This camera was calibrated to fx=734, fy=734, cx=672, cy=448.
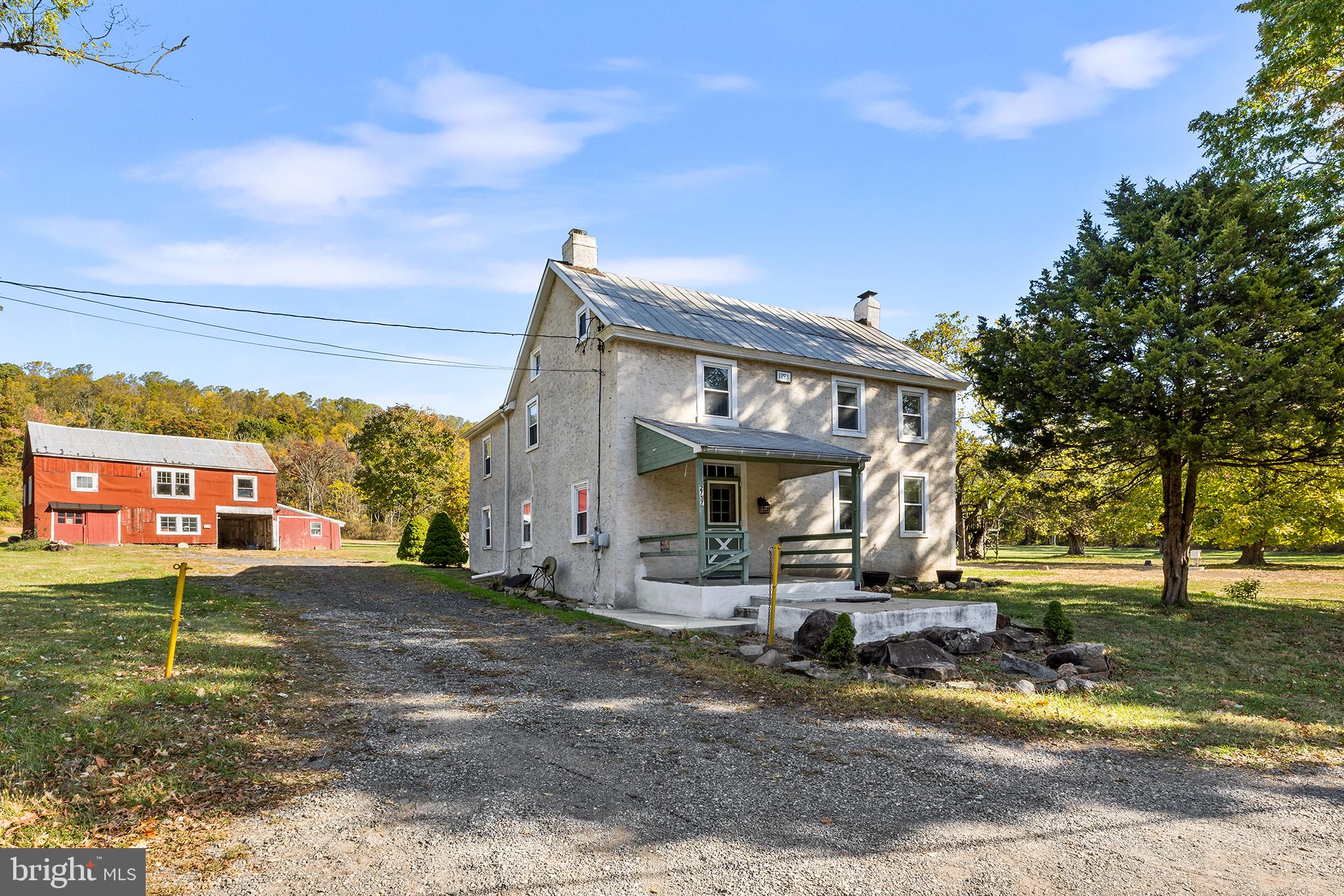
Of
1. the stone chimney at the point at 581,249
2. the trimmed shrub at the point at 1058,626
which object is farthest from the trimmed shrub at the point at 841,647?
the stone chimney at the point at 581,249

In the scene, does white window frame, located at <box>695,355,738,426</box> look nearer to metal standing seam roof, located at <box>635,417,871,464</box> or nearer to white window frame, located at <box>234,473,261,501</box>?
metal standing seam roof, located at <box>635,417,871,464</box>

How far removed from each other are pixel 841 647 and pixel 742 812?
5.27 m

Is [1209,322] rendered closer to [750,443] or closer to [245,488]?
[750,443]

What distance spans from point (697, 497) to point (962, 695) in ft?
19.2

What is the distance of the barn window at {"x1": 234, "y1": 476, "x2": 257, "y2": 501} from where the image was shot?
134 feet

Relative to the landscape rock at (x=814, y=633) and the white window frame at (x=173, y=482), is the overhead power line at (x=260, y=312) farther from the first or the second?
the white window frame at (x=173, y=482)

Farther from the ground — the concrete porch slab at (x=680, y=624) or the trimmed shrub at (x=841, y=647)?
the trimmed shrub at (x=841, y=647)

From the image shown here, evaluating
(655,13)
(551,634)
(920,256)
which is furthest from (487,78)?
(920,256)

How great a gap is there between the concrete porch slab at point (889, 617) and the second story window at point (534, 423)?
30.9 ft

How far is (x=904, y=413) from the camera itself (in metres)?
20.1

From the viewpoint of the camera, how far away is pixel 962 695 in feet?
27.9

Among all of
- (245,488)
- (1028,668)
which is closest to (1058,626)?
(1028,668)

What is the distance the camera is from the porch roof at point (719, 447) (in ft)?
44.4

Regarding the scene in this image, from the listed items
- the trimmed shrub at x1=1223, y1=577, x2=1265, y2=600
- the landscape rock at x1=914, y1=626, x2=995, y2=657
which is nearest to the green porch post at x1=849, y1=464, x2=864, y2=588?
the landscape rock at x1=914, y1=626, x2=995, y2=657
